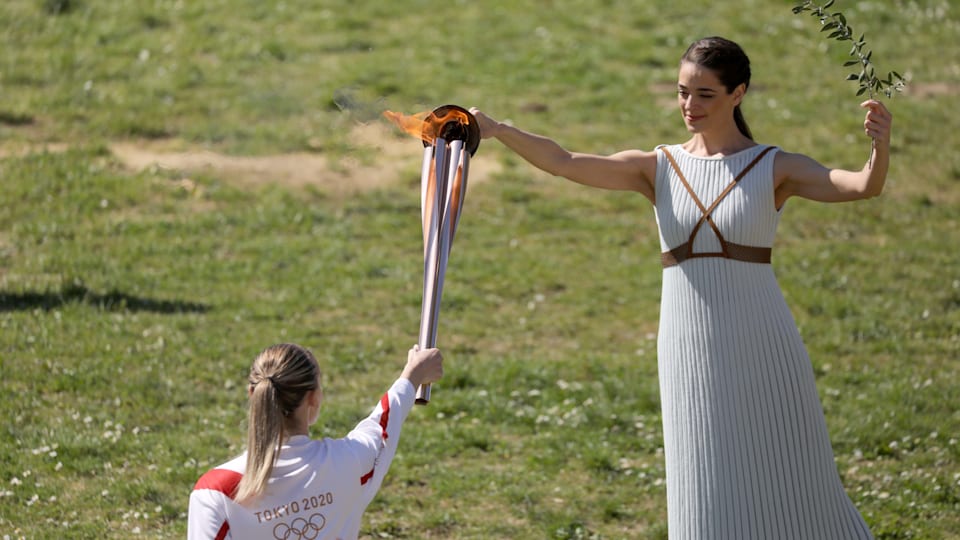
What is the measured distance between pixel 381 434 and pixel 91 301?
646 centimetres

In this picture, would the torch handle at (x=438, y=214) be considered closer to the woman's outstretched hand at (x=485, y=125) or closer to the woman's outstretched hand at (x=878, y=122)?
the woman's outstretched hand at (x=485, y=125)

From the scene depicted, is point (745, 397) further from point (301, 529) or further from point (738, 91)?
point (301, 529)

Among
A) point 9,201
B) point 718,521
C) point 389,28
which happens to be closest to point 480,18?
point 389,28

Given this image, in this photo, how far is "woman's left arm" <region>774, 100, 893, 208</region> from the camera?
14.2 feet

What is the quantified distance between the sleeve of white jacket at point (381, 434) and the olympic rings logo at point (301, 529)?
18cm

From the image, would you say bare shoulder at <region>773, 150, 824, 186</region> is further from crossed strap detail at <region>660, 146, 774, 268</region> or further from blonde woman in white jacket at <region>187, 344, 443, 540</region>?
blonde woman in white jacket at <region>187, 344, 443, 540</region>

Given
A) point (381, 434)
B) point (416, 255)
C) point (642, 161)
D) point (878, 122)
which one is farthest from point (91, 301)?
point (878, 122)

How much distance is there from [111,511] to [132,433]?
1.11 meters

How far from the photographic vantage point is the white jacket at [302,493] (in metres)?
3.64

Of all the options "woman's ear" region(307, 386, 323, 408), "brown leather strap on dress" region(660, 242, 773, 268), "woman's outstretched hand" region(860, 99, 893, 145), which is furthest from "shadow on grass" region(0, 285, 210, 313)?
"woman's outstretched hand" region(860, 99, 893, 145)

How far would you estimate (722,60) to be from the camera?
15.0 feet

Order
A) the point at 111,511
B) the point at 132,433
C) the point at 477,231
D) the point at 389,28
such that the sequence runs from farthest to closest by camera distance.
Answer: the point at 389,28 < the point at 477,231 < the point at 132,433 < the point at 111,511

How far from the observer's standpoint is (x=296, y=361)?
373cm

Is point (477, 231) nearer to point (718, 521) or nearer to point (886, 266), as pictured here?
point (886, 266)
